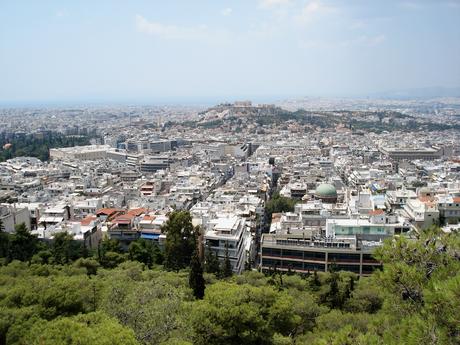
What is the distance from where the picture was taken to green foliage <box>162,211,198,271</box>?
2369 centimetres

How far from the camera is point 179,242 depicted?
77.9ft

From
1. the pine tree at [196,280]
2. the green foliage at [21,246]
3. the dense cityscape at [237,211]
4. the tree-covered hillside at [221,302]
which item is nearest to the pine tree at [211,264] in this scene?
the dense cityscape at [237,211]

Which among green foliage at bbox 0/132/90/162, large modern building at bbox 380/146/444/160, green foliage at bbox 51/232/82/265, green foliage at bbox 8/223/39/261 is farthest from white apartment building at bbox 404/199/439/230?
green foliage at bbox 0/132/90/162

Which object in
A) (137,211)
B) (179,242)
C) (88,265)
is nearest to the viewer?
(88,265)

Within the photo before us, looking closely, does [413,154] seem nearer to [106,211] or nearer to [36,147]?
[106,211]

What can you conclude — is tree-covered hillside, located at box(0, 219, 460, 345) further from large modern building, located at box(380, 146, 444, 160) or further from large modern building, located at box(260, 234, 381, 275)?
large modern building, located at box(380, 146, 444, 160)

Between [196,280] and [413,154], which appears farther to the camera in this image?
[413,154]

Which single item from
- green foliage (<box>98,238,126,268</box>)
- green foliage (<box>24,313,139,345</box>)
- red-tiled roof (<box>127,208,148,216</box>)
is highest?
green foliage (<box>24,313,139,345</box>)

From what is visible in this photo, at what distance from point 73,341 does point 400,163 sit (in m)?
56.7

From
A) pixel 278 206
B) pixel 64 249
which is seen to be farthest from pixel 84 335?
pixel 278 206

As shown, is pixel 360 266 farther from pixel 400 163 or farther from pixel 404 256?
pixel 400 163

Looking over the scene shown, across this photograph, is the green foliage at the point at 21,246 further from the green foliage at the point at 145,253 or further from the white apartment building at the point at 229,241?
the white apartment building at the point at 229,241

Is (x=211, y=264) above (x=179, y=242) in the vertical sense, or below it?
below

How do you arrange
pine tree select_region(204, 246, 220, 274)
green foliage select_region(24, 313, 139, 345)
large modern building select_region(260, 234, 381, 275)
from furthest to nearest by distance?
large modern building select_region(260, 234, 381, 275) < pine tree select_region(204, 246, 220, 274) < green foliage select_region(24, 313, 139, 345)
